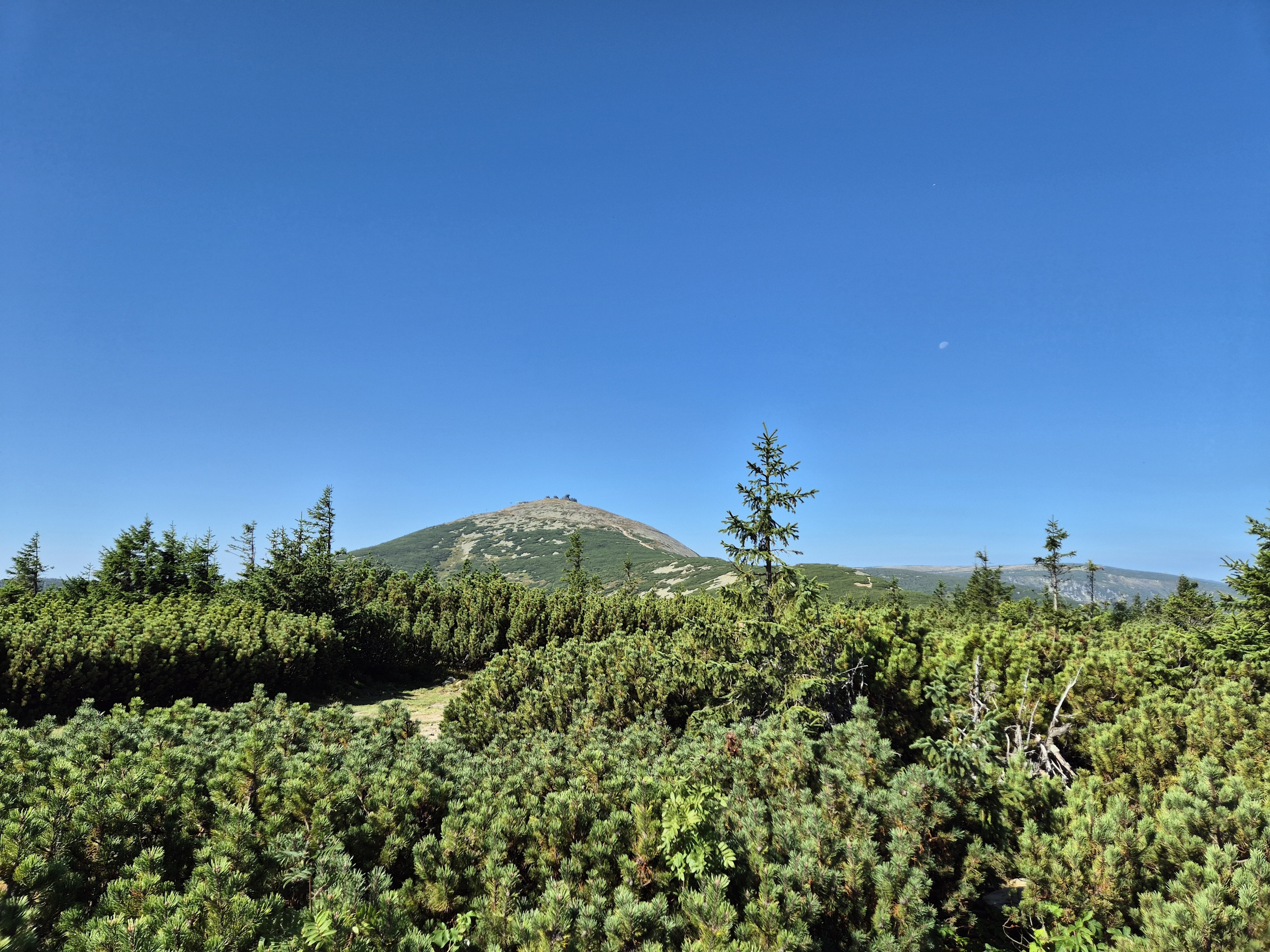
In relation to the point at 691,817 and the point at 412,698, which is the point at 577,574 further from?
the point at 691,817

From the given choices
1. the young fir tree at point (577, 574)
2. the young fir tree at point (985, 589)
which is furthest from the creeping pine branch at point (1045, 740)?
the young fir tree at point (985, 589)

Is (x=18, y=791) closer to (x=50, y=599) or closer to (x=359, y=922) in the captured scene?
(x=359, y=922)

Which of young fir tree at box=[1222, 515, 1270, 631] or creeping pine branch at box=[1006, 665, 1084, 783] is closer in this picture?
creeping pine branch at box=[1006, 665, 1084, 783]

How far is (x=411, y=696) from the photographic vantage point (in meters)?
15.7

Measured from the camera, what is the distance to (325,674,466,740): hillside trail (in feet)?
43.9

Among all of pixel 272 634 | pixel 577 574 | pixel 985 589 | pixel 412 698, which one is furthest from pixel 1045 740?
pixel 985 589

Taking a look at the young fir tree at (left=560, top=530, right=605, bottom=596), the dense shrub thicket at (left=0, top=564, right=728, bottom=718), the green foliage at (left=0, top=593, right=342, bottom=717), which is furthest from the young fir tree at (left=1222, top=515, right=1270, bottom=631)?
the young fir tree at (left=560, top=530, right=605, bottom=596)

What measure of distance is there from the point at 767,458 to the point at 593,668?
14.7 feet

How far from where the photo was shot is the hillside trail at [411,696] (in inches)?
527

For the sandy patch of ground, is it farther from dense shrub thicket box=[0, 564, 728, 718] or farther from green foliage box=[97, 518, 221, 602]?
green foliage box=[97, 518, 221, 602]

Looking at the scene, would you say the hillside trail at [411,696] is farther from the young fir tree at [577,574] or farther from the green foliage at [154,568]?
the young fir tree at [577,574]

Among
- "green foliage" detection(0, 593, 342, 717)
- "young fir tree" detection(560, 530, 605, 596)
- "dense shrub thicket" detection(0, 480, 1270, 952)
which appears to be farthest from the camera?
"young fir tree" detection(560, 530, 605, 596)

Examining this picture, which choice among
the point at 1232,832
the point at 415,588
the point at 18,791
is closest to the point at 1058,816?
the point at 1232,832

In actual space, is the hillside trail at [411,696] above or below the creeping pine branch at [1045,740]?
below
